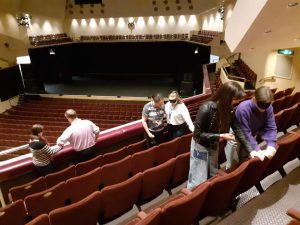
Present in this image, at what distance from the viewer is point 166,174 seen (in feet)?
8.06

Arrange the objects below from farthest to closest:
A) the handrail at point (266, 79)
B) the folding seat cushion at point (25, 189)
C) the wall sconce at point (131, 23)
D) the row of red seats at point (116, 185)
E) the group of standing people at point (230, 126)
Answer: the wall sconce at point (131, 23) < the handrail at point (266, 79) < the folding seat cushion at point (25, 189) < the row of red seats at point (116, 185) < the group of standing people at point (230, 126)

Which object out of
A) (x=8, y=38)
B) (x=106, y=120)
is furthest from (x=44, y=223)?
(x=8, y=38)

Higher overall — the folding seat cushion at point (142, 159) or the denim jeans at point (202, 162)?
the denim jeans at point (202, 162)

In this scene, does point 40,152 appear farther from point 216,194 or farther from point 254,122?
point 254,122

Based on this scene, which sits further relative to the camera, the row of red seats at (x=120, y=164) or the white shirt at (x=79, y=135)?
the white shirt at (x=79, y=135)

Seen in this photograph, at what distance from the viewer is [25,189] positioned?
266 centimetres

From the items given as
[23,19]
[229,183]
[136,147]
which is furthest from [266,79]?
[23,19]

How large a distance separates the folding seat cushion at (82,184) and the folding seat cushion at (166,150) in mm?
799

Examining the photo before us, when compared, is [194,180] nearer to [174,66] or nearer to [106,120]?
[106,120]

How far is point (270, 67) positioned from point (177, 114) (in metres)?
8.49

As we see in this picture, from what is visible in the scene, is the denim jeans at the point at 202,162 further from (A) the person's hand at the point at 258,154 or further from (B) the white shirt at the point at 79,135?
(B) the white shirt at the point at 79,135

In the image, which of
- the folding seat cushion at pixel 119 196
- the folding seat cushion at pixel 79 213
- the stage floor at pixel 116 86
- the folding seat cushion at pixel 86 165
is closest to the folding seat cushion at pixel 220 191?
the folding seat cushion at pixel 119 196

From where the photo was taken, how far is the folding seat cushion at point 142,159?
292 cm

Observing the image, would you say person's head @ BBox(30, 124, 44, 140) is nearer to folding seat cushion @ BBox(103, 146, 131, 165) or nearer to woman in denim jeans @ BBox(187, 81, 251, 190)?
folding seat cushion @ BBox(103, 146, 131, 165)
